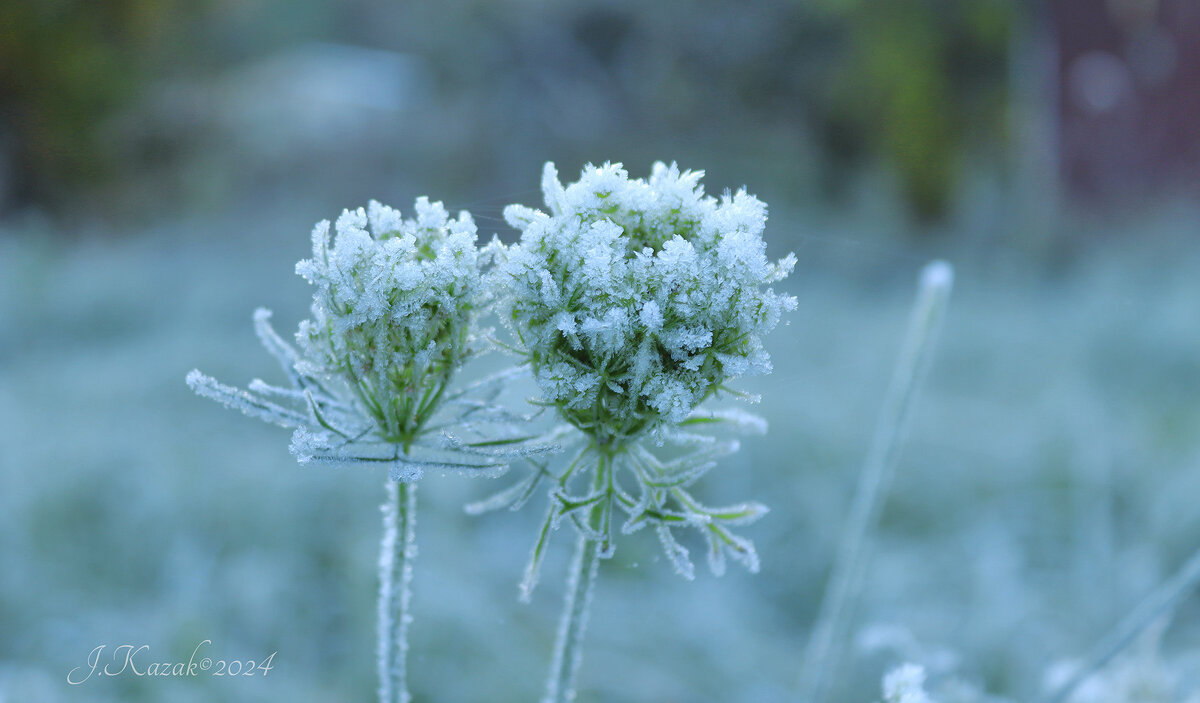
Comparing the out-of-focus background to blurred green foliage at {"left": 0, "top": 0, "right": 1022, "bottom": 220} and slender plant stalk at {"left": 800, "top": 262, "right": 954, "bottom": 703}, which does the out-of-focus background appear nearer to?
blurred green foliage at {"left": 0, "top": 0, "right": 1022, "bottom": 220}

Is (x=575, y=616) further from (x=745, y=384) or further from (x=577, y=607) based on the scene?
(x=745, y=384)

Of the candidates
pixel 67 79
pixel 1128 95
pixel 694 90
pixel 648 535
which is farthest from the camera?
pixel 694 90

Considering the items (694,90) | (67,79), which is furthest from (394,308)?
(694,90)

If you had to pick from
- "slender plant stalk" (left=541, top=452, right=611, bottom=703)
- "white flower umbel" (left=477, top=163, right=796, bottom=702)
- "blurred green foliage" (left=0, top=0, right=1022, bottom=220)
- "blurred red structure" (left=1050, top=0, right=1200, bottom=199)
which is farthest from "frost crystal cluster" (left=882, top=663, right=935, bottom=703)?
"blurred green foliage" (left=0, top=0, right=1022, bottom=220)

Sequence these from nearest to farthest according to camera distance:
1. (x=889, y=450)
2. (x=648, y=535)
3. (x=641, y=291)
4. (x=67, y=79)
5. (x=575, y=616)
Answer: (x=641, y=291) → (x=575, y=616) → (x=889, y=450) → (x=648, y=535) → (x=67, y=79)

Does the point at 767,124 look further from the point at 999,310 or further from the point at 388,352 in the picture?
the point at 388,352

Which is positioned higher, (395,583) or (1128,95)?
(1128,95)
